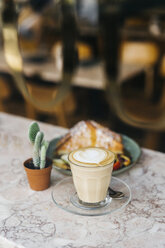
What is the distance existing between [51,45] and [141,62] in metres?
1.20

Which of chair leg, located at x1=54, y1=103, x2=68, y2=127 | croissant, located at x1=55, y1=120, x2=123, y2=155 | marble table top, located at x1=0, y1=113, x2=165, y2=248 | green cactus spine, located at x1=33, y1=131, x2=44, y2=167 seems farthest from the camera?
chair leg, located at x1=54, y1=103, x2=68, y2=127

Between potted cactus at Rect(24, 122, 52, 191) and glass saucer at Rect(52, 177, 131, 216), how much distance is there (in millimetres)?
37

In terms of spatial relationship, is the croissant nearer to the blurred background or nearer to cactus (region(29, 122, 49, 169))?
cactus (region(29, 122, 49, 169))

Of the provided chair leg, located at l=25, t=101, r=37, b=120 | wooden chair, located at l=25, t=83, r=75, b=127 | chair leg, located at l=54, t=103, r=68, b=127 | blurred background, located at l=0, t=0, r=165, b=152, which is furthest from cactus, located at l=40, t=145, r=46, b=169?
chair leg, located at l=25, t=101, r=37, b=120

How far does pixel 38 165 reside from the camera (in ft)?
2.68

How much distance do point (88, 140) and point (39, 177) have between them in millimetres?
231

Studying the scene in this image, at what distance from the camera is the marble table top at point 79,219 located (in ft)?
2.12

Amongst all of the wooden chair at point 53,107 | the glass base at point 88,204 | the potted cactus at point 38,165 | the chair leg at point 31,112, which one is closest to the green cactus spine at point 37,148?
the potted cactus at point 38,165

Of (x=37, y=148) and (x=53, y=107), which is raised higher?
(x=37, y=148)

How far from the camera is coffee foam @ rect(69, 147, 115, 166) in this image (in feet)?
2.33

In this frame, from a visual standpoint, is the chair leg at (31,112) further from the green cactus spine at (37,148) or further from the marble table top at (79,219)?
the green cactus spine at (37,148)

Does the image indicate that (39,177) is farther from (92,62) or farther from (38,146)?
(92,62)

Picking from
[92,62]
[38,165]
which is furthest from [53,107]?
[38,165]

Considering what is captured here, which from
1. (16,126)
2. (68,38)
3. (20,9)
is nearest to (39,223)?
(16,126)
